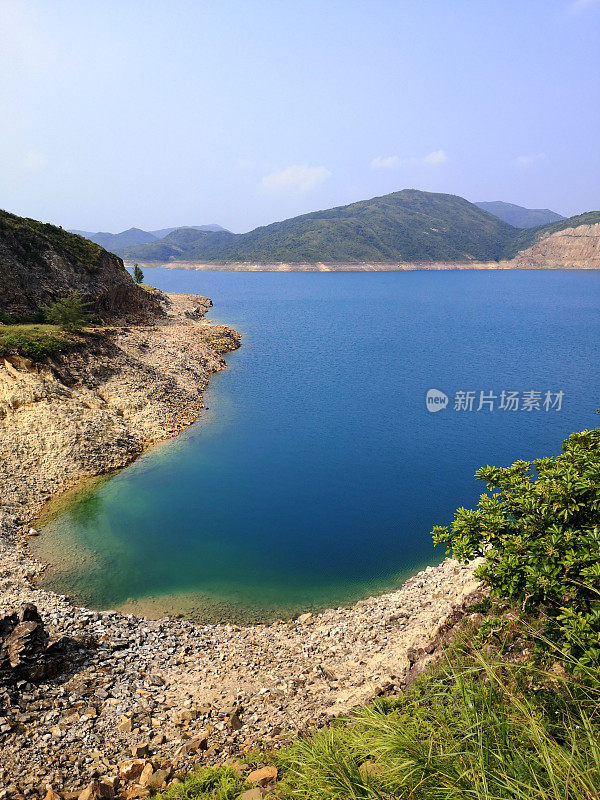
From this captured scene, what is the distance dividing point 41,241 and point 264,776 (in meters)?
A: 48.0

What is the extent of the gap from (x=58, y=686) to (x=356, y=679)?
8.11 m

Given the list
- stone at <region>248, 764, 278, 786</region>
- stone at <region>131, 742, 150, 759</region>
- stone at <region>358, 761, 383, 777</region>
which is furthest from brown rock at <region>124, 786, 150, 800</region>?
stone at <region>358, 761, 383, 777</region>

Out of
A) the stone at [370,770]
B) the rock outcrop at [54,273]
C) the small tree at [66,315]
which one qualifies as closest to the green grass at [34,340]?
the small tree at [66,315]

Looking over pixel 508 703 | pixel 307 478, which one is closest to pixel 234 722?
pixel 508 703

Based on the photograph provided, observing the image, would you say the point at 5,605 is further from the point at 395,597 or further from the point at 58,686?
the point at 395,597

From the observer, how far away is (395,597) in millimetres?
16688

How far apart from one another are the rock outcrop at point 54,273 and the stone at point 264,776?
38.5 m

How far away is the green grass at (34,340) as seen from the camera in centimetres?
2950

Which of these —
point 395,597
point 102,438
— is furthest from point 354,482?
point 102,438

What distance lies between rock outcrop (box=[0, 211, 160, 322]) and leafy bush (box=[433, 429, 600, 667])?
130 feet

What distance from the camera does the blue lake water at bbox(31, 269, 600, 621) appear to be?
18484 mm

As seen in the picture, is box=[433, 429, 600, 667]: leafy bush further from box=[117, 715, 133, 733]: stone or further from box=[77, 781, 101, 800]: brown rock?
box=[117, 715, 133, 733]: stone

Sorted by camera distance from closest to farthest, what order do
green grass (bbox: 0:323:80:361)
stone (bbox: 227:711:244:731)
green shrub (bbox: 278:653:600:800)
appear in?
green shrub (bbox: 278:653:600:800) → stone (bbox: 227:711:244:731) → green grass (bbox: 0:323:80:361)

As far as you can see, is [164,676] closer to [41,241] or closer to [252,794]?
[252,794]
